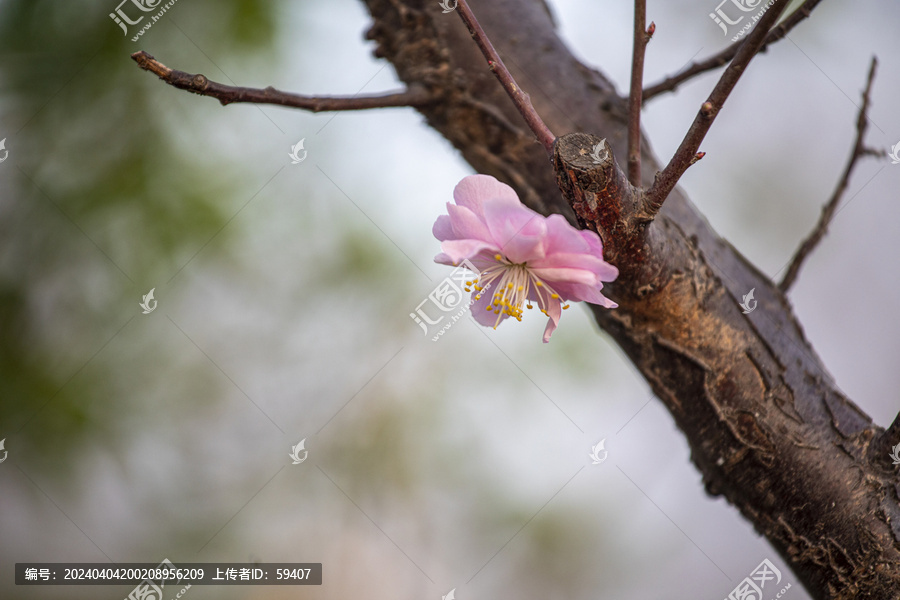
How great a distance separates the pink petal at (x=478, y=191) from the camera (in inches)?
21.7

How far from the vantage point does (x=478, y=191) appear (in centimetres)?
56

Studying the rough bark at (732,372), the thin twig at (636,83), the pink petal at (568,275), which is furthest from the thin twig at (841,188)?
the pink petal at (568,275)

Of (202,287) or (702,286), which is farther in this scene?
(202,287)

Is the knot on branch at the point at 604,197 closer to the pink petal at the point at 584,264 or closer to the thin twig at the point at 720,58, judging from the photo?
the pink petal at the point at 584,264

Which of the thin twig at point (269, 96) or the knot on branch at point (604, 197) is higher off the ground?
the thin twig at point (269, 96)

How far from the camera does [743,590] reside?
124 cm

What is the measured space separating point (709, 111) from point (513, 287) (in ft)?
0.82

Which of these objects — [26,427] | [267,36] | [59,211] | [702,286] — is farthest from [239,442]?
[702,286]

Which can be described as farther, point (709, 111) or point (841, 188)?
point (841, 188)

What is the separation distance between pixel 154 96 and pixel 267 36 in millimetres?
466

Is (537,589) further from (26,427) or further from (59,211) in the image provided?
(59,211)

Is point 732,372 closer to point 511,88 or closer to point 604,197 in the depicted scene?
point 604,197

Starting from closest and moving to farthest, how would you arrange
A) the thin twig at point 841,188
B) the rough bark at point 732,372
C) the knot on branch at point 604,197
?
the knot on branch at point 604,197 < the rough bark at point 732,372 < the thin twig at point 841,188

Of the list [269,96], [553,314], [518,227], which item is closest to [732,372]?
[553,314]
